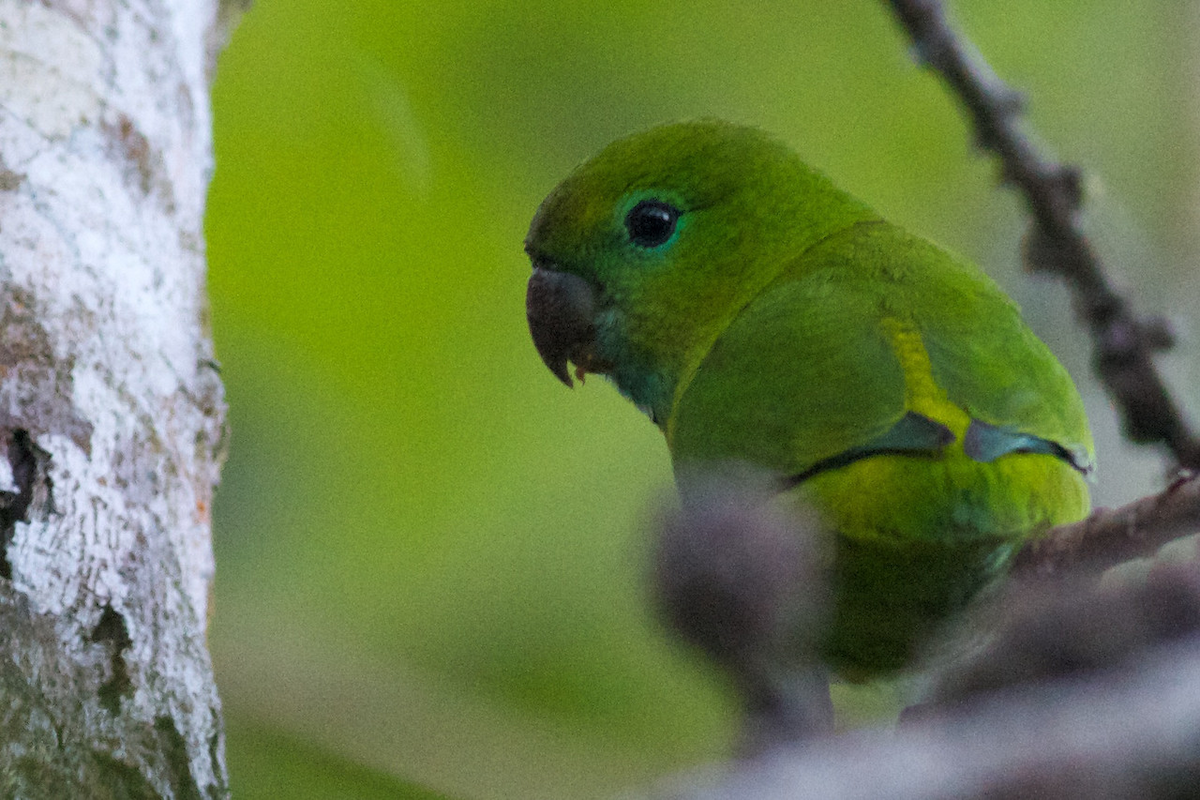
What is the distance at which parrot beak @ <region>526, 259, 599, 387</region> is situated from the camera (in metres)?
2.60

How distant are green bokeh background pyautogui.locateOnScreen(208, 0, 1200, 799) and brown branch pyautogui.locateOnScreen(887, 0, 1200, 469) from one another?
33.1 inches

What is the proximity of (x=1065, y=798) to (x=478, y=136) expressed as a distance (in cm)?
330

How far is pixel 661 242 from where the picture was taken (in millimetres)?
2535

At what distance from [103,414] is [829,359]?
1.04m

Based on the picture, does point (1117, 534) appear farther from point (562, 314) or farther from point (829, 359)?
point (562, 314)

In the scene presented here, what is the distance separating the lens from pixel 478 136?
3.74 meters

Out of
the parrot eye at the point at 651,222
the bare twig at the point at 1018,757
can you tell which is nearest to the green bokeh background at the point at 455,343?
the parrot eye at the point at 651,222

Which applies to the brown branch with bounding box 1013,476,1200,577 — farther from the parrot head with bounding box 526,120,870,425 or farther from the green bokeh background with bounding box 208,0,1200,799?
the green bokeh background with bounding box 208,0,1200,799

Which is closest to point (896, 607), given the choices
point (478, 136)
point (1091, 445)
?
point (1091, 445)

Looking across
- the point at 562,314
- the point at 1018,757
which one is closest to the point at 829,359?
the point at 562,314

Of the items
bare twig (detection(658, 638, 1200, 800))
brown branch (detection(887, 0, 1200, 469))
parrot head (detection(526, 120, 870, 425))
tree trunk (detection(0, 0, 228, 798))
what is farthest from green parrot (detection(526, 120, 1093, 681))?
tree trunk (detection(0, 0, 228, 798))

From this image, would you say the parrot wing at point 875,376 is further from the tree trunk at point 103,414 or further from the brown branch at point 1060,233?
the tree trunk at point 103,414

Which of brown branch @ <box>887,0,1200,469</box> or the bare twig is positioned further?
brown branch @ <box>887,0,1200,469</box>

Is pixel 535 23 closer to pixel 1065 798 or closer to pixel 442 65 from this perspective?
pixel 442 65
